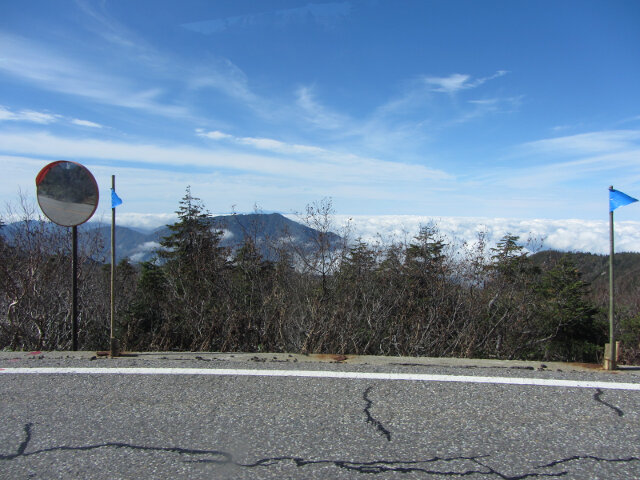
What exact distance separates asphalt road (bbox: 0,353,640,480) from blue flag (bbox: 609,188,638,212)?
5.19 feet

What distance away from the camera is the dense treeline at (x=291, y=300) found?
7117mm

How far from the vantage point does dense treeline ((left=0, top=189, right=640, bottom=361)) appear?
280 inches

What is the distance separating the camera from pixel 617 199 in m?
4.54

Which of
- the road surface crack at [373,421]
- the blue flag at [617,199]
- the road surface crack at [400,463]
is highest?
the blue flag at [617,199]

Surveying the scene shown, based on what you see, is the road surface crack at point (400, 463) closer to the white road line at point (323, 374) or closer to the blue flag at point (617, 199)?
the white road line at point (323, 374)

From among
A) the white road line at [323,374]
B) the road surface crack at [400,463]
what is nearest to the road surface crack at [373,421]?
the road surface crack at [400,463]

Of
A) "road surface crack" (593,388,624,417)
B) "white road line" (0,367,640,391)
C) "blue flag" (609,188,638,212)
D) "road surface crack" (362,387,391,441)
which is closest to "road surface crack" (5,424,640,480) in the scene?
"road surface crack" (362,387,391,441)

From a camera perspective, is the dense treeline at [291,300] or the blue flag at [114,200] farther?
the dense treeline at [291,300]

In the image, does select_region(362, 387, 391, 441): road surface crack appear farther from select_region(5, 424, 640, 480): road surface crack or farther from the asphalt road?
select_region(5, 424, 640, 480): road surface crack

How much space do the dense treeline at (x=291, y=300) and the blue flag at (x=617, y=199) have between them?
2.85 metres

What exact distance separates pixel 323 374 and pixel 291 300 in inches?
127

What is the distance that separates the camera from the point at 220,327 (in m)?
7.73

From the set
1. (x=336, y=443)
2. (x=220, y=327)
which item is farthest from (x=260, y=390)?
(x=220, y=327)

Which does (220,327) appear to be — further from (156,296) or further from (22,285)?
(22,285)
